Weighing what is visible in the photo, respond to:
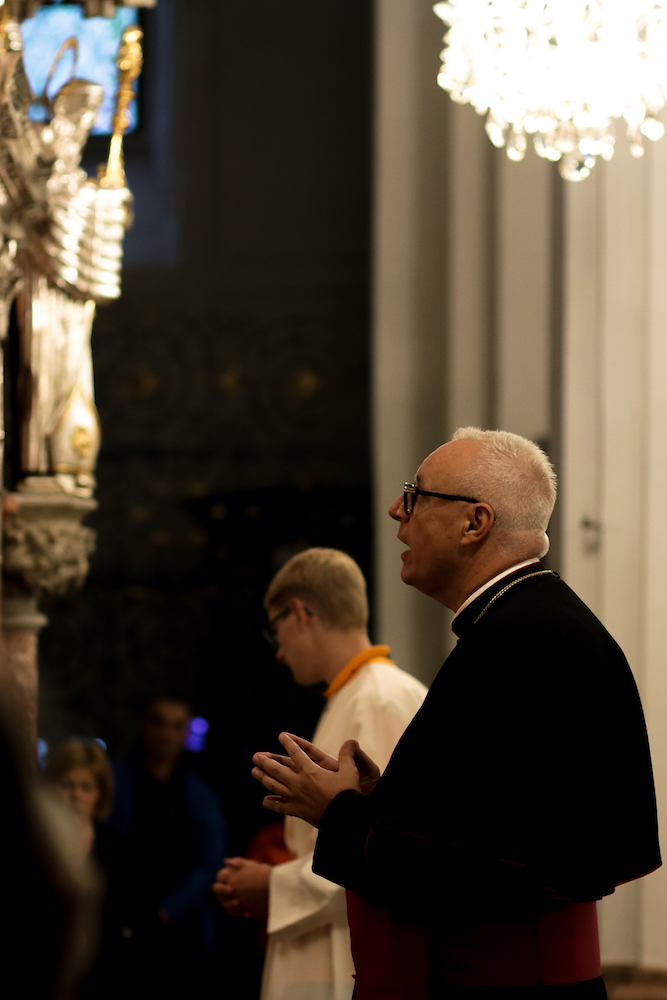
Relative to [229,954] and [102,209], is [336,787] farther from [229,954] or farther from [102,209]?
[229,954]

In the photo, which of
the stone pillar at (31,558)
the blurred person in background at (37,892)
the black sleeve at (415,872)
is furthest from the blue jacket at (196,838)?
the blurred person in background at (37,892)

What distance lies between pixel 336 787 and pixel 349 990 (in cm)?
Answer: 106

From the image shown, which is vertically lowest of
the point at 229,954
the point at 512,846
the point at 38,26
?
the point at 229,954

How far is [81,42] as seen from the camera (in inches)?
331

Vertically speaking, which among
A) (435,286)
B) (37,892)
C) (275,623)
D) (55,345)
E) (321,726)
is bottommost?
(321,726)

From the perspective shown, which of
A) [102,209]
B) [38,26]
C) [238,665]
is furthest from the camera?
[38,26]

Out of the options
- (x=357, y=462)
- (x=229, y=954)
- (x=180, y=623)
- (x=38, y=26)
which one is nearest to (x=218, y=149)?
(x=38, y=26)

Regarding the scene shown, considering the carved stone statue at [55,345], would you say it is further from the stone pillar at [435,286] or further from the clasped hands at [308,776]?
the stone pillar at [435,286]

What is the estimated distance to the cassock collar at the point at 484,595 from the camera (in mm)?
2094

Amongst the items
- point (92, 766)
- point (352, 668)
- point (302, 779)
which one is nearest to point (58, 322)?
point (92, 766)

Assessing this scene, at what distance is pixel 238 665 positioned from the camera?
7.71 meters

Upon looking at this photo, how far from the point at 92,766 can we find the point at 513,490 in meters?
2.45

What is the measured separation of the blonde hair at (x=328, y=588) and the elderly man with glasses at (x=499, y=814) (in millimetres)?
928

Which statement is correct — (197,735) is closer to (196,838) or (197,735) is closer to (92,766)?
(196,838)
